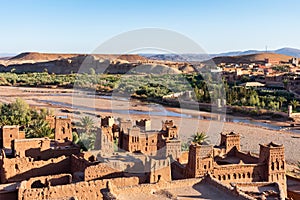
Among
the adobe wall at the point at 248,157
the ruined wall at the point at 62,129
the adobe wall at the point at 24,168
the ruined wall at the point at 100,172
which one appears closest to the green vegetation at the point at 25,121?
the ruined wall at the point at 62,129

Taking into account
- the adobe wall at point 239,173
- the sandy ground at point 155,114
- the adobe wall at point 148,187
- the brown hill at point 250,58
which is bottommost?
the sandy ground at point 155,114

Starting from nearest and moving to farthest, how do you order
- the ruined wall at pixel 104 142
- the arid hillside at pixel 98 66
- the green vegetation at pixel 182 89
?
the ruined wall at pixel 104 142 < the green vegetation at pixel 182 89 < the arid hillside at pixel 98 66

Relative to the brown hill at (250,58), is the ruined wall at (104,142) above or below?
below

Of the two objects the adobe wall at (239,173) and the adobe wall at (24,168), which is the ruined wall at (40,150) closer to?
the adobe wall at (24,168)

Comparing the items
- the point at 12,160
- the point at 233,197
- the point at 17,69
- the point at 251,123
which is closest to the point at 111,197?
the point at 233,197

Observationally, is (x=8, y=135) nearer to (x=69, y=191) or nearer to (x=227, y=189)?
(x=69, y=191)

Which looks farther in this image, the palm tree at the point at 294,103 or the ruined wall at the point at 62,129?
the palm tree at the point at 294,103

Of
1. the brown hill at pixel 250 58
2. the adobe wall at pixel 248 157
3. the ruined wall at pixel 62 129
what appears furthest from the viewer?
the brown hill at pixel 250 58
